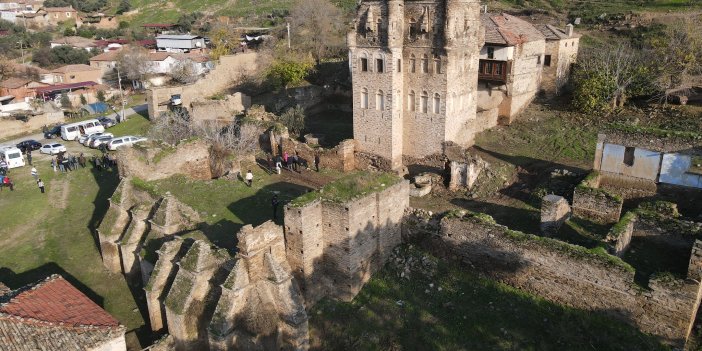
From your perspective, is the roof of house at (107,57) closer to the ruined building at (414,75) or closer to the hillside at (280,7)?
the hillside at (280,7)

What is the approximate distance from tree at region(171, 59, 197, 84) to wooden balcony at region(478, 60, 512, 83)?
26327mm

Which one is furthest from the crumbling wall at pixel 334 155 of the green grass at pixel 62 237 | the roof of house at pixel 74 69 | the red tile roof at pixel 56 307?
the roof of house at pixel 74 69

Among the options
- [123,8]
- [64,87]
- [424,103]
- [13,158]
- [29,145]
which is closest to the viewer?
[424,103]

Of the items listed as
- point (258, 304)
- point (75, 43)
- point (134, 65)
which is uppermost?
point (75, 43)

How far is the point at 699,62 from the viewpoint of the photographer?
2792cm

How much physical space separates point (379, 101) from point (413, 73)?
6.48 feet

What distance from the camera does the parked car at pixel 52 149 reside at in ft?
98.9

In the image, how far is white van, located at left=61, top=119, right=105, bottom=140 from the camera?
3338cm

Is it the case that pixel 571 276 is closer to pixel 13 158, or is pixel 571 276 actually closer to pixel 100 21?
pixel 13 158

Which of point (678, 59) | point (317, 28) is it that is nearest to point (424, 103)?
point (678, 59)

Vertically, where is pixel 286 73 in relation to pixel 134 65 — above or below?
above

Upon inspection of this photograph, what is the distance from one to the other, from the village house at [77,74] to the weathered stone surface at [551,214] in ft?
159

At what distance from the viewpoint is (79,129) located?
33.9 metres

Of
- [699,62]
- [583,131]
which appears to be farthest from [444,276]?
[699,62]
